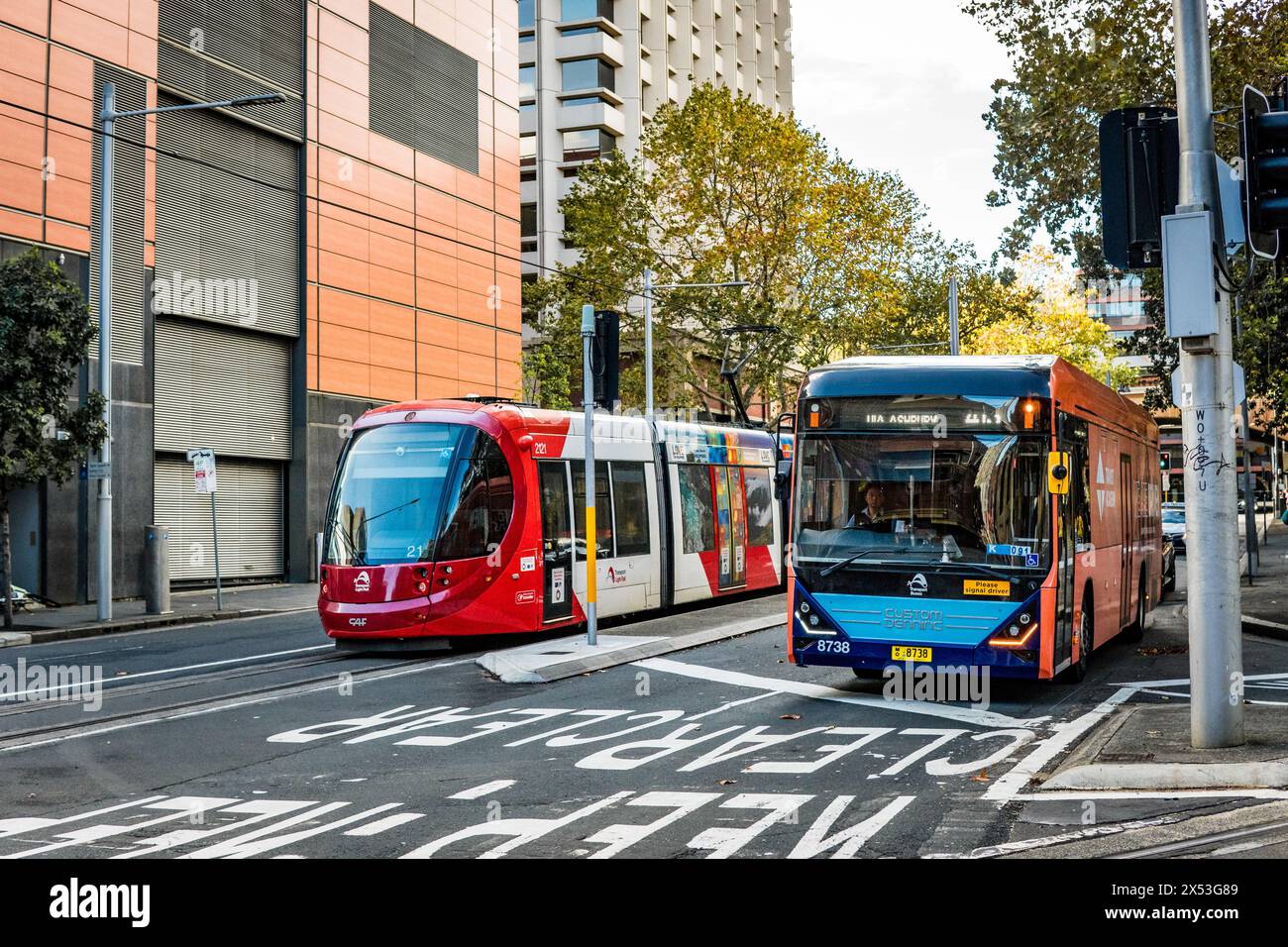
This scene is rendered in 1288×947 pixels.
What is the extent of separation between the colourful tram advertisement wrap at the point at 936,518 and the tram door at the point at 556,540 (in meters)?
5.71

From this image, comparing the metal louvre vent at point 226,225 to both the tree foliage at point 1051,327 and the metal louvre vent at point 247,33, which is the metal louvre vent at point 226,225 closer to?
the metal louvre vent at point 247,33

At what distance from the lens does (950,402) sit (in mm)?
11867

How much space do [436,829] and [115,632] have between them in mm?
16616

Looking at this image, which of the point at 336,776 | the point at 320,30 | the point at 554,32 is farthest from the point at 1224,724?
the point at 554,32

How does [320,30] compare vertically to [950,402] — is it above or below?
above

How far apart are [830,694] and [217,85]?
81.5 ft

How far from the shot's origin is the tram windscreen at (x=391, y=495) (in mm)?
15945

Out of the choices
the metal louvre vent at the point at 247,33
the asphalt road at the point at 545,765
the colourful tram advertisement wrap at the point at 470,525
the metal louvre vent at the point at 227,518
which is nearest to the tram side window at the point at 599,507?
the colourful tram advertisement wrap at the point at 470,525

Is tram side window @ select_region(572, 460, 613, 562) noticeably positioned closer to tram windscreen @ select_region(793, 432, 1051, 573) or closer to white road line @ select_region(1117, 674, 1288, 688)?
tram windscreen @ select_region(793, 432, 1051, 573)

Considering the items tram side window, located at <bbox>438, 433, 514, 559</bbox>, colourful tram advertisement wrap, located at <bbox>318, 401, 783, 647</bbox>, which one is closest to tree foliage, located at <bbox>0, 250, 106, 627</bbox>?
colourful tram advertisement wrap, located at <bbox>318, 401, 783, 647</bbox>

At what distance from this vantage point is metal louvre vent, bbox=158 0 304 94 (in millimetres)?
30688

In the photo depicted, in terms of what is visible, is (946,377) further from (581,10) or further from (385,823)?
(581,10)
